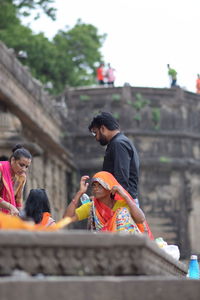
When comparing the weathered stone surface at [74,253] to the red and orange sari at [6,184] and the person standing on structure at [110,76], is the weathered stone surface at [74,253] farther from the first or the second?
the person standing on structure at [110,76]

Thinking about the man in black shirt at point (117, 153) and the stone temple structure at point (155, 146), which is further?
the stone temple structure at point (155, 146)

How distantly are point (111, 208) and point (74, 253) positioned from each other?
2414 millimetres

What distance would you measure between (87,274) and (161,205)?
21.4 meters

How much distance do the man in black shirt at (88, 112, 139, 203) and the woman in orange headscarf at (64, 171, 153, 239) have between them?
0.89 ft

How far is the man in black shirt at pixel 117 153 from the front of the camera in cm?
630

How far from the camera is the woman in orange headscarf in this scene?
5863mm

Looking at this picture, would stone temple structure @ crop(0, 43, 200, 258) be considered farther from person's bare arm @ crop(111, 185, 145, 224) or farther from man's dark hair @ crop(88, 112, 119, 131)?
person's bare arm @ crop(111, 185, 145, 224)

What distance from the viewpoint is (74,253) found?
3.68 metres

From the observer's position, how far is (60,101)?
83.1ft

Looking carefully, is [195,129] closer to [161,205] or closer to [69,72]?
[161,205]

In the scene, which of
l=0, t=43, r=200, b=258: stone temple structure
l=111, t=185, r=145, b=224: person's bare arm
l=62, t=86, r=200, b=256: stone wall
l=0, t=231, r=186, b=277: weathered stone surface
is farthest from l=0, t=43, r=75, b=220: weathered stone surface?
l=0, t=231, r=186, b=277: weathered stone surface

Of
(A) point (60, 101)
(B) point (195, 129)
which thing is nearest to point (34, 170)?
(A) point (60, 101)

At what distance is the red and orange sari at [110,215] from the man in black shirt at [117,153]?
28cm

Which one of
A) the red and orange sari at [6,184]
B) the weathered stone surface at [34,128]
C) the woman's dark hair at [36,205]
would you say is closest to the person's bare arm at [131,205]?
the woman's dark hair at [36,205]
